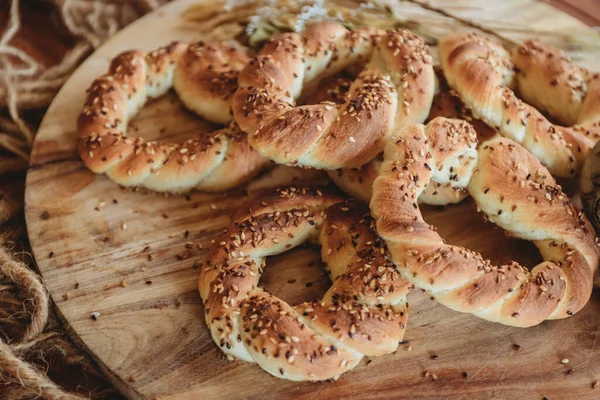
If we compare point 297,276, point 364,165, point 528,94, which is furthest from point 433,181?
point 528,94

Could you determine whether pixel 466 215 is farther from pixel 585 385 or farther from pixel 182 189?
pixel 182 189

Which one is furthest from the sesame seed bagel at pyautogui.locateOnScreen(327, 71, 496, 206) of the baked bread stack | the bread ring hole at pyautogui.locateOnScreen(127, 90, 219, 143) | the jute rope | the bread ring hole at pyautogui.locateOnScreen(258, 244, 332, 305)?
the jute rope

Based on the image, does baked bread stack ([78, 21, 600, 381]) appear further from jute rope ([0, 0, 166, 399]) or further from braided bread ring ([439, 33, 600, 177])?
jute rope ([0, 0, 166, 399])

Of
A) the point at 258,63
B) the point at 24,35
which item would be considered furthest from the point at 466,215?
the point at 24,35

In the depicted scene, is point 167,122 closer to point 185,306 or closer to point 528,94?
point 185,306

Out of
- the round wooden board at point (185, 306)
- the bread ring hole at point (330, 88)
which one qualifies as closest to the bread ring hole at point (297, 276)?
the round wooden board at point (185, 306)

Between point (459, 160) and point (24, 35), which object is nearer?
point (459, 160)
